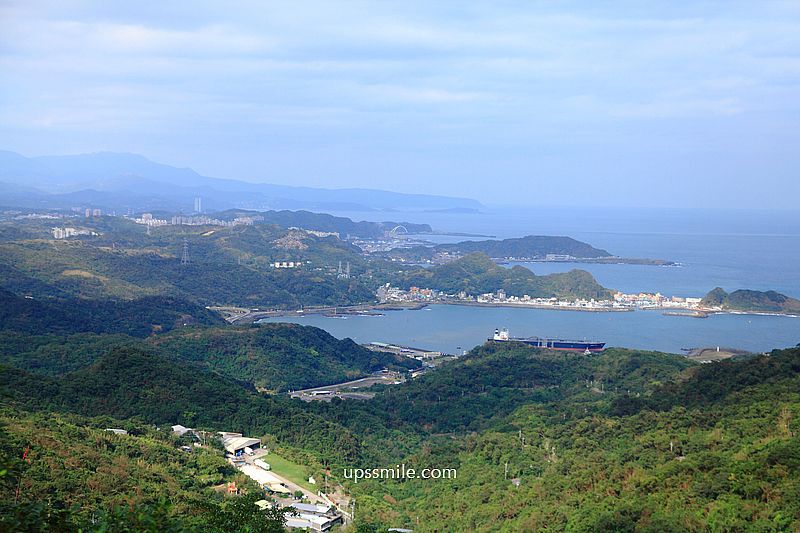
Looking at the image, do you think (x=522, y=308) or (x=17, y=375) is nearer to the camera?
(x=17, y=375)

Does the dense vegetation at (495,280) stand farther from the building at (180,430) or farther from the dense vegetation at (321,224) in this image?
the building at (180,430)

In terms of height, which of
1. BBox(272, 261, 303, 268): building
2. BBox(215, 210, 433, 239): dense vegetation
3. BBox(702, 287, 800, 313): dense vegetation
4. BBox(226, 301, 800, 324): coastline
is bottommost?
BBox(226, 301, 800, 324): coastline

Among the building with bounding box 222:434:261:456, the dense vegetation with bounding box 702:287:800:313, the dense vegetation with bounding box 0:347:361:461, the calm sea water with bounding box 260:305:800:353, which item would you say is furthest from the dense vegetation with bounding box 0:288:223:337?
the dense vegetation with bounding box 702:287:800:313

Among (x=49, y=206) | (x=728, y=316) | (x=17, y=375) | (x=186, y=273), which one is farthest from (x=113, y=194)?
(x=17, y=375)

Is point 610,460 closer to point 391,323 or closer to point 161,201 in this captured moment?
point 391,323

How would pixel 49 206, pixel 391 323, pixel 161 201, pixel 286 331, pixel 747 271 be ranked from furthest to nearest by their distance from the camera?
pixel 161 201 → pixel 49 206 → pixel 747 271 → pixel 391 323 → pixel 286 331

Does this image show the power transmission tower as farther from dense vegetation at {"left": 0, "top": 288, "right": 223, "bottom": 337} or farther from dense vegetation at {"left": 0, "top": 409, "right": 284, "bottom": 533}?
dense vegetation at {"left": 0, "top": 409, "right": 284, "bottom": 533}
